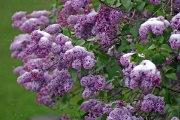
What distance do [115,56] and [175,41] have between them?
545 millimetres

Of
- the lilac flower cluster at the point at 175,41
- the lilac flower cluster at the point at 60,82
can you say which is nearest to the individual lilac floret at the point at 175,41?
the lilac flower cluster at the point at 175,41

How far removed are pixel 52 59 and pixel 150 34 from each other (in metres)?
0.60

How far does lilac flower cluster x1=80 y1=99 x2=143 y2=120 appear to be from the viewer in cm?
249

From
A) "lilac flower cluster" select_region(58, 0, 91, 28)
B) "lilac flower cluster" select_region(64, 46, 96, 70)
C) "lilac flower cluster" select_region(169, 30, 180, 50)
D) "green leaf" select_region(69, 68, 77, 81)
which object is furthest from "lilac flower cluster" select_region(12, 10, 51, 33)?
"lilac flower cluster" select_region(169, 30, 180, 50)

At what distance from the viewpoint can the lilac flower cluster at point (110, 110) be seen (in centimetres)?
249

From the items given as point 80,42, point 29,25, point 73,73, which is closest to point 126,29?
point 80,42

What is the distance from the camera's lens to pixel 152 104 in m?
2.50

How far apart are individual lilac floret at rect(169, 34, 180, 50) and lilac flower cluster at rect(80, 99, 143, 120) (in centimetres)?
37

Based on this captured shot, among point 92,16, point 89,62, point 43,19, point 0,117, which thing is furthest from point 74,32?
point 0,117

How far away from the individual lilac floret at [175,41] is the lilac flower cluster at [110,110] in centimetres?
37

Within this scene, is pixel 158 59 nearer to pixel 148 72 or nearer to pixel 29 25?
pixel 148 72

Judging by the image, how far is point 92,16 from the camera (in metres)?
2.81

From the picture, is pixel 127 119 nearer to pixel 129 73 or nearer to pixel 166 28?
pixel 129 73

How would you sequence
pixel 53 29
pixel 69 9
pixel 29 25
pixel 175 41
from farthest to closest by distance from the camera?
1. pixel 29 25
2. pixel 69 9
3. pixel 53 29
4. pixel 175 41
